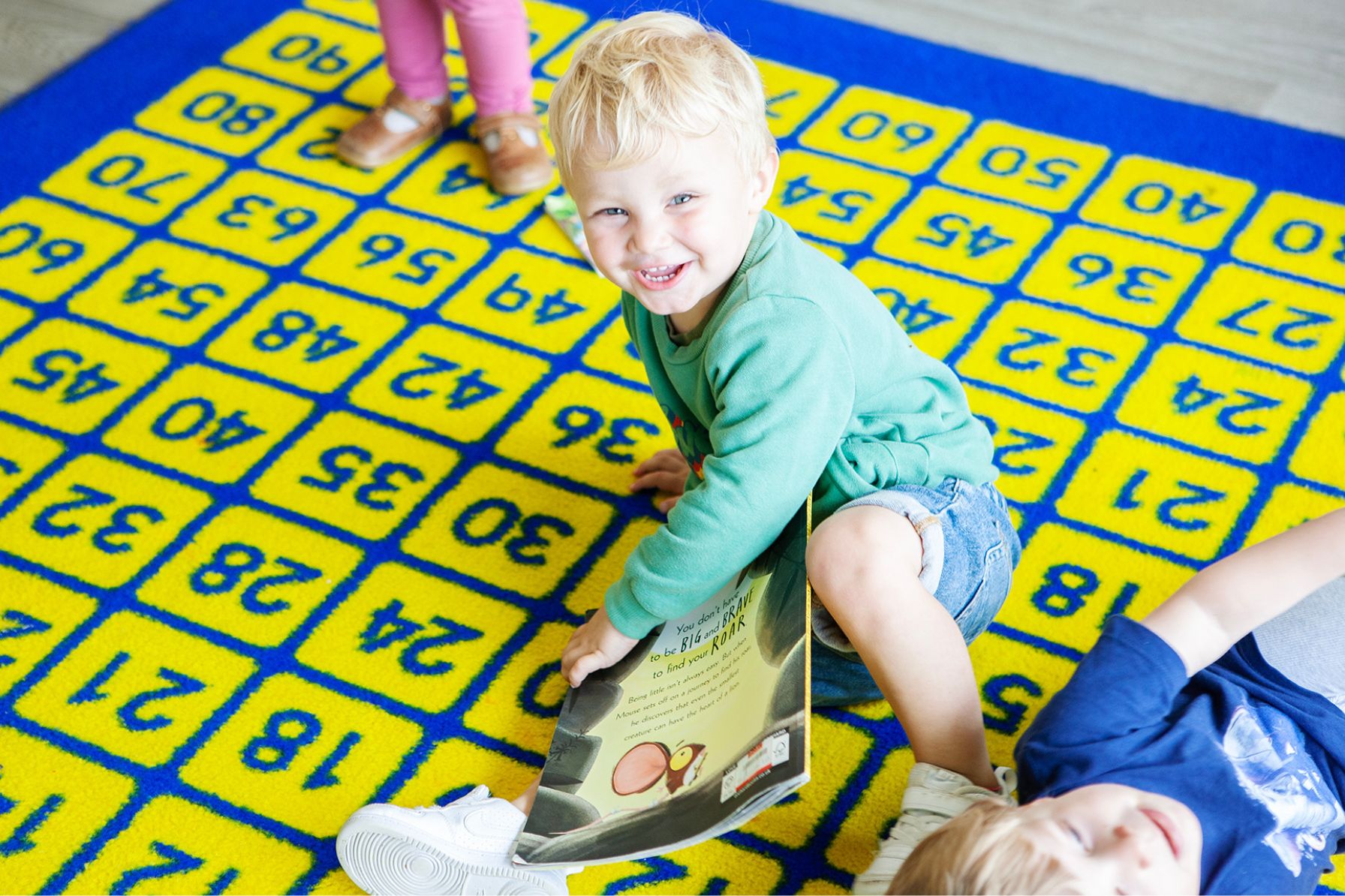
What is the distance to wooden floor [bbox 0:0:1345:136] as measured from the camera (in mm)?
1729

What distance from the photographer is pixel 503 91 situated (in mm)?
1601

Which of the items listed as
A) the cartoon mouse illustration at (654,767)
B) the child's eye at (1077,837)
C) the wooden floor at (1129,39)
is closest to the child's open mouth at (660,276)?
the cartoon mouse illustration at (654,767)

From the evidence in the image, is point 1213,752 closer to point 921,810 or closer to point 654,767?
point 921,810

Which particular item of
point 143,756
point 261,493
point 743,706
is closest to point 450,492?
point 261,493

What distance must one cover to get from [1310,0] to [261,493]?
165cm

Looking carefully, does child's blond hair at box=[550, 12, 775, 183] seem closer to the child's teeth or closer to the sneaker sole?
the child's teeth

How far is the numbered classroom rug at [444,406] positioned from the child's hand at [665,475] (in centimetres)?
2

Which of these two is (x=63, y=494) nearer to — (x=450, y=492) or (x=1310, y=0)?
(x=450, y=492)

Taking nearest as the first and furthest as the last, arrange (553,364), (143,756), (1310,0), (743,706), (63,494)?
(743,706)
(143,756)
(63,494)
(553,364)
(1310,0)

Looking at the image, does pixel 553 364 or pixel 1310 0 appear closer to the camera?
pixel 553 364

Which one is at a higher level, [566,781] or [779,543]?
[779,543]

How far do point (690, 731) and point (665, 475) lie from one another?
32cm

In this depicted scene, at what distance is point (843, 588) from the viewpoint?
2.82 feet

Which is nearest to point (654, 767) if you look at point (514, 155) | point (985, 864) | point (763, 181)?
point (985, 864)
